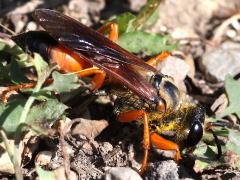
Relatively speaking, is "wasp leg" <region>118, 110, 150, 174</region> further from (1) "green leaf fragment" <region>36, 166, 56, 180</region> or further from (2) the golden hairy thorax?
(1) "green leaf fragment" <region>36, 166, 56, 180</region>

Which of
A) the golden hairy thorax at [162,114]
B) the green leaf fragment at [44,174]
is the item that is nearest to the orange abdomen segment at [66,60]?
the golden hairy thorax at [162,114]

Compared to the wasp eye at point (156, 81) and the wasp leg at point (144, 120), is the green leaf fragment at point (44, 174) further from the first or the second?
the wasp eye at point (156, 81)

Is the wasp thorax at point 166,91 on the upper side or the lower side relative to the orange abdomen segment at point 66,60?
lower

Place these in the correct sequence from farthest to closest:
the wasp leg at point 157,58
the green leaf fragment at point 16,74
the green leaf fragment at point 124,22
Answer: the green leaf fragment at point 124,22 < the wasp leg at point 157,58 < the green leaf fragment at point 16,74

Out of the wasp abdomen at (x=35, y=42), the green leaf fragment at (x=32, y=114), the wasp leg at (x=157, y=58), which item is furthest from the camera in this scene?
the wasp leg at (x=157, y=58)

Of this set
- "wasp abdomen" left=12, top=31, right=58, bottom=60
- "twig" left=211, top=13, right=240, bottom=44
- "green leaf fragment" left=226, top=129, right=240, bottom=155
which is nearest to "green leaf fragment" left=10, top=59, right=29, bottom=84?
"wasp abdomen" left=12, top=31, right=58, bottom=60

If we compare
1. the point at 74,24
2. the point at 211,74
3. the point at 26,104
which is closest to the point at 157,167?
the point at 26,104
